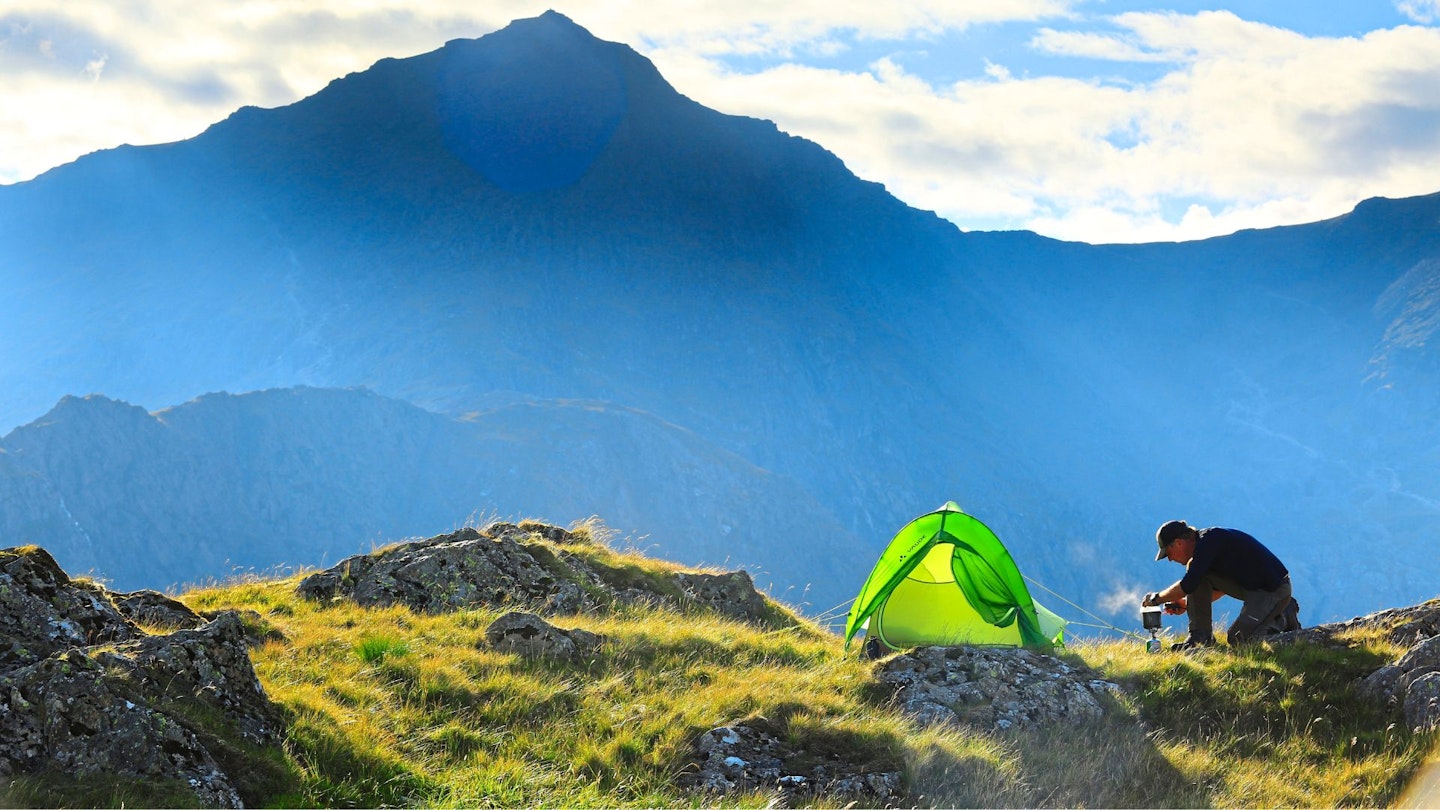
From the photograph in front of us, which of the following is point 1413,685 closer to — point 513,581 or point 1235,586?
A: point 1235,586

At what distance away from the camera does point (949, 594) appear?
15141 mm

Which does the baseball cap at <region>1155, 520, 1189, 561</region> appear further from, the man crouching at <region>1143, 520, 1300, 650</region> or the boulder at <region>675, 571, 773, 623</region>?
the boulder at <region>675, 571, 773, 623</region>

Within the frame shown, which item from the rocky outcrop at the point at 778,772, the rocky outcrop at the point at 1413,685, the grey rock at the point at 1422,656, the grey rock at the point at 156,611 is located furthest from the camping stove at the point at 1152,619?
the grey rock at the point at 156,611

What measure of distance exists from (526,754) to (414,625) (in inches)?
166

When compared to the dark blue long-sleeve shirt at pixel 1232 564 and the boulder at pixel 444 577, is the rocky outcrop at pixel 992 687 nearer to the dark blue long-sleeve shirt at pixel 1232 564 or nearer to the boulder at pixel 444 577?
the dark blue long-sleeve shirt at pixel 1232 564

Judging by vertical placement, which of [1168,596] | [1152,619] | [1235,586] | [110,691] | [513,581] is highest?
[110,691]

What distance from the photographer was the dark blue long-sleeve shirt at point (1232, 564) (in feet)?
42.3

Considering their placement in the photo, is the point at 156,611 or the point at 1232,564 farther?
the point at 1232,564

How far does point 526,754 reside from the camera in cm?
781

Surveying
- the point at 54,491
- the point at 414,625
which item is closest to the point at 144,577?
the point at 54,491

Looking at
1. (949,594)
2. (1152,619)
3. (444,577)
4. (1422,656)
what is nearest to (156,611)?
(444,577)

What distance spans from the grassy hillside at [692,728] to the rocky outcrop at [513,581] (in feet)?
4.34

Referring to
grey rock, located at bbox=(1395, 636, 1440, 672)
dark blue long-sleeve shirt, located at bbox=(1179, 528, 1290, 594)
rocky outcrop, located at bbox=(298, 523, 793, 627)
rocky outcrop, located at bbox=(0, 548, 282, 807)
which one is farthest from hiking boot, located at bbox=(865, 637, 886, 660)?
rocky outcrop, located at bbox=(0, 548, 282, 807)

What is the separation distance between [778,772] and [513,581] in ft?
23.4
